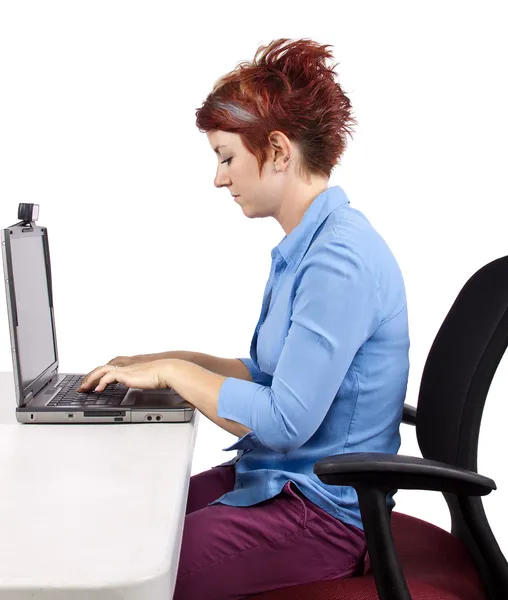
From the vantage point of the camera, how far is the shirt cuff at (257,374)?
6.93 ft

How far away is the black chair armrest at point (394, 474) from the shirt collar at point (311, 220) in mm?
542

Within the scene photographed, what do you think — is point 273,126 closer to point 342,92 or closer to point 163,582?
point 342,92

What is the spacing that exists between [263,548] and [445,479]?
1.23 feet

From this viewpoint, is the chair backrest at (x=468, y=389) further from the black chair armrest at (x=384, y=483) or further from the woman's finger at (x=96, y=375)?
the woman's finger at (x=96, y=375)

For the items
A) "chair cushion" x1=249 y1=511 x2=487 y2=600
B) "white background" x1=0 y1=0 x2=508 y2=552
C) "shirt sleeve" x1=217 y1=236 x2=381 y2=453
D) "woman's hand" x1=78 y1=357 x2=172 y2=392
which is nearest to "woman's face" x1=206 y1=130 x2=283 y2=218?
"shirt sleeve" x1=217 y1=236 x2=381 y2=453

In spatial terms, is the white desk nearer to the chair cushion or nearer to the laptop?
the laptop

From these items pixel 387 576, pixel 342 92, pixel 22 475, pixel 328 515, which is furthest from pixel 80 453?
pixel 342 92

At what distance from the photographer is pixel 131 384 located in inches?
66.3

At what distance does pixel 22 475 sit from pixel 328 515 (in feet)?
1.83

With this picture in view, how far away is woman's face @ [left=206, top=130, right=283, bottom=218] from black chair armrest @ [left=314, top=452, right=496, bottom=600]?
67 cm

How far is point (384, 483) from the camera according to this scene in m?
1.27

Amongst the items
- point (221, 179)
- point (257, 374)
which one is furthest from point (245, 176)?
point (257, 374)

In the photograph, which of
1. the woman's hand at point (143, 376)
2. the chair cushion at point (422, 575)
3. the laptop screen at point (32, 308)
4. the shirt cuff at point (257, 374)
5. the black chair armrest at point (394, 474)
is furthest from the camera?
the shirt cuff at point (257, 374)

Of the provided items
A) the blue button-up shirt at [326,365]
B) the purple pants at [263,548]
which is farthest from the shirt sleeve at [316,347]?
the purple pants at [263,548]
